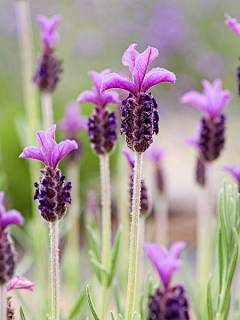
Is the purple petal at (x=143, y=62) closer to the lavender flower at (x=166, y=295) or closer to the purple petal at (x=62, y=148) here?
the purple petal at (x=62, y=148)

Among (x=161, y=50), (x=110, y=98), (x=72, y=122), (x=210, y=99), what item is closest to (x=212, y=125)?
(x=210, y=99)

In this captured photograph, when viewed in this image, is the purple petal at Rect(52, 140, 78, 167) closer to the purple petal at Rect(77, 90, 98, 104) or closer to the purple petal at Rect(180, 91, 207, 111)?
the purple petal at Rect(77, 90, 98, 104)

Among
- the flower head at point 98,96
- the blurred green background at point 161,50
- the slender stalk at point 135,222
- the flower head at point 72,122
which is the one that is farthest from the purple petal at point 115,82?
the blurred green background at point 161,50

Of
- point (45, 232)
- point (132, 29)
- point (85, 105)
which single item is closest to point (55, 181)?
point (45, 232)

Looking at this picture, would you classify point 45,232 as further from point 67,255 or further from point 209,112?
point 209,112

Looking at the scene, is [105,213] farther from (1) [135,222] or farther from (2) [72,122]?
(2) [72,122]

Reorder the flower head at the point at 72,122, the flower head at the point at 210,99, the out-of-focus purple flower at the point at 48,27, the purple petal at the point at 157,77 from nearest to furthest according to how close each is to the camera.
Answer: the purple petal at the point at 157,77
the flower head at the point at 210,99
the out-of-focus purple flower at the point at 48,27
the flower head at the point at 72,122
